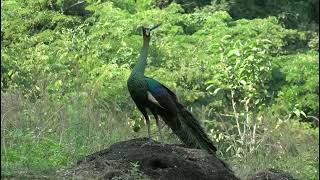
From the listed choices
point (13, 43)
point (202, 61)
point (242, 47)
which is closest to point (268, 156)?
point (242, 47)

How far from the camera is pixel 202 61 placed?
53.5 feet

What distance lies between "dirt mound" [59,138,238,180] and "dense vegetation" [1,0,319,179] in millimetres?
500

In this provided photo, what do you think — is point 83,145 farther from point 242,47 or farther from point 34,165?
point 242,47

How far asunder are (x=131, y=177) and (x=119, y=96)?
6.40 m

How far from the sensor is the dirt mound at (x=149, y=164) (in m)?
7.24

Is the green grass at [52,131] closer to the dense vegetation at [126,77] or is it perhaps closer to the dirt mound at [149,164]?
the dense vegetation at [126,77]

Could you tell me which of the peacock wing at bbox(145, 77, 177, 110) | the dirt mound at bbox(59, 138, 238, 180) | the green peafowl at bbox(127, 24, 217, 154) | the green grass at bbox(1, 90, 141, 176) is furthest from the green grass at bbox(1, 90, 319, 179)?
the peacock wing at bbox(145, 77, 177, 110)

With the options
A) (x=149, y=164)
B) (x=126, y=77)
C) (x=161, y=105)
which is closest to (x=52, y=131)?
(x=161, y=105)

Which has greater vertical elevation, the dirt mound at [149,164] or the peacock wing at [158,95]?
the peacock wing at [158,95]

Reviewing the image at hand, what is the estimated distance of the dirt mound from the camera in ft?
23.8

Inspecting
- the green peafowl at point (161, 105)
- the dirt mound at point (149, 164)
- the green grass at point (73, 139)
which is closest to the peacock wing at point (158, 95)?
the green peafowl at point (161, 105)

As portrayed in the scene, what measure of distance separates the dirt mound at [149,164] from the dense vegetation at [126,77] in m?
0.50

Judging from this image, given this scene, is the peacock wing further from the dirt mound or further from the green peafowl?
the dirt mound

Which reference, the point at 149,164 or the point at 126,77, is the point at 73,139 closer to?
the point at 149,164
